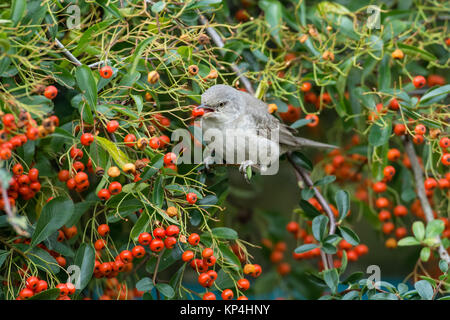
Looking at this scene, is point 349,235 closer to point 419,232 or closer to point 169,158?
point 419,232

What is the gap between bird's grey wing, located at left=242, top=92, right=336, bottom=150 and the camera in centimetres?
352

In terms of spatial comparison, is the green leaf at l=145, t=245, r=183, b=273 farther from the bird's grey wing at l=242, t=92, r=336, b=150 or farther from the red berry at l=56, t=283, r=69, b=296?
the bird's grey wing at l=242, t=92, r=336, b=150

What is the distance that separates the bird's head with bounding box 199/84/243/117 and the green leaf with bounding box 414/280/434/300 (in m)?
1.55

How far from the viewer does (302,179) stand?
364 cm

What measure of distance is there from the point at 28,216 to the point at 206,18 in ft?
5.85

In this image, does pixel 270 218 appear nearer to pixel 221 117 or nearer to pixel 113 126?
pixel 221 117

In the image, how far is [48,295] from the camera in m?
2.42

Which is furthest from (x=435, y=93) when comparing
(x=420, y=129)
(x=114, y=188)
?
(x=114, y=188)

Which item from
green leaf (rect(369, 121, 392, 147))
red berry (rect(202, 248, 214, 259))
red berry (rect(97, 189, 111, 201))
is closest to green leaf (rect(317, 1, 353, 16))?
green leaf (rect(369, 121, 392, 147))

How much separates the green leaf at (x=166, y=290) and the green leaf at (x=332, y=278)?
0.89 metres

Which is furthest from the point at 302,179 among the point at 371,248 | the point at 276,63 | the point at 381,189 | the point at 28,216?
the point at 371,248

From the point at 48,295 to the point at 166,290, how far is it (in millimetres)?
636

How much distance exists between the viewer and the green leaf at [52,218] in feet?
8.29

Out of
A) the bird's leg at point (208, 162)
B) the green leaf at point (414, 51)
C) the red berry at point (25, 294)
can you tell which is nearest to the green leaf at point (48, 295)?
the red berry at point (25, 294)
